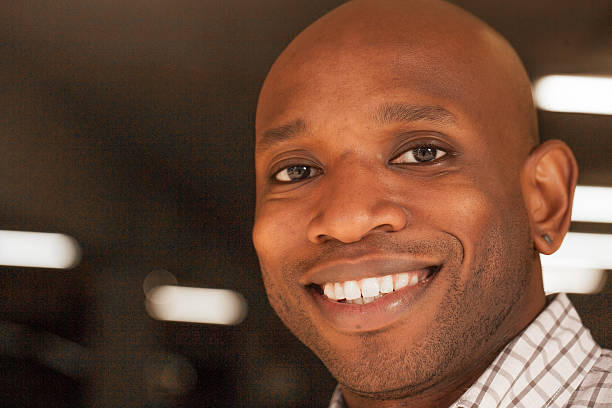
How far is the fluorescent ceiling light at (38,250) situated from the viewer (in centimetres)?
562

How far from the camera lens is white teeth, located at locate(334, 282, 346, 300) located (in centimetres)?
144

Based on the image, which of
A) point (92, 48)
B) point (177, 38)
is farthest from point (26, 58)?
point (177, 38)

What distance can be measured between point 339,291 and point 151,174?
4.06 metres

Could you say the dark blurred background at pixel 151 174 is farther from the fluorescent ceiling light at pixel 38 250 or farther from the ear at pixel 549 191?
the ear at pixel 549 191

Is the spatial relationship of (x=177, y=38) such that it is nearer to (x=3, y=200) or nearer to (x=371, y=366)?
(x=3, y=200)

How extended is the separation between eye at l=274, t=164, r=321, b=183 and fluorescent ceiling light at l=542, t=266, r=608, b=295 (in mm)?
5631

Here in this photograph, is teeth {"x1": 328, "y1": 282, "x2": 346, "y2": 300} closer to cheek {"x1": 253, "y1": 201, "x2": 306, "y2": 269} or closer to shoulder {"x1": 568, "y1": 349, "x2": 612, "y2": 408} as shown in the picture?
cheek {"x1": 253, "y1": 201, "x2": 306, "y2": 269}

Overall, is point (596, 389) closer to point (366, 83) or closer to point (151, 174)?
point (366, 83)

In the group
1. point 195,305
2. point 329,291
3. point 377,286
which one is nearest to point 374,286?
point 377,286

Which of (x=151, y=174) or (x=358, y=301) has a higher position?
(x=151, y=174)

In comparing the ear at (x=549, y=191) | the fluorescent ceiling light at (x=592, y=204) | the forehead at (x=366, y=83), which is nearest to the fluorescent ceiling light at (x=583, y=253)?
the fluorescent ceiling light at (x=592, y=204)

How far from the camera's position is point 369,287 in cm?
141

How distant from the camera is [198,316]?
886 centimetres

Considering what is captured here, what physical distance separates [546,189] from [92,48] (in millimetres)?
2604
